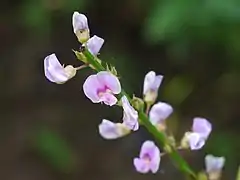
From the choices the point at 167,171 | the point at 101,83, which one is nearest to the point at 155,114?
the point at 101,83

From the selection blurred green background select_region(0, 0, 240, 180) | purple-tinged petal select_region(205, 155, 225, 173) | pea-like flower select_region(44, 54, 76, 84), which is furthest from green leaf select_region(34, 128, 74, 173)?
pea-like flower select_region(44, 54, 76, 84)

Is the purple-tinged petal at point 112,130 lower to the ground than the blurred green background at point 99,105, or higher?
higher

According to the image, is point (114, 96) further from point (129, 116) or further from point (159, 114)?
point (159, 114)

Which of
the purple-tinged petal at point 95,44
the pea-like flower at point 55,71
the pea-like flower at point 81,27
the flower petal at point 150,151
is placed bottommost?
the flower petal at point 150,151

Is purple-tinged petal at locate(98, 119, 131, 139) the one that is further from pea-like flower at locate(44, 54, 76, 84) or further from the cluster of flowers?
pea-like flower at locate(44, 54, 76, 84)

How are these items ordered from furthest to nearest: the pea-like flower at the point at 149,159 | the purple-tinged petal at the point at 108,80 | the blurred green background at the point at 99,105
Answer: the blurred green background at the point at 99,105, the pea-like flower at the point at 149,159, the purple-tinged petal at the point at 108,80

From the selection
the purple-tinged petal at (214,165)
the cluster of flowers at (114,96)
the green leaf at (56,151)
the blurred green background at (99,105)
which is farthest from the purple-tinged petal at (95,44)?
the green leaf at (56,151)

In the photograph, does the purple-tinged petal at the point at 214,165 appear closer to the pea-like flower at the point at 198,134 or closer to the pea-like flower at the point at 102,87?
the pea-like flower at the point at 198,134
